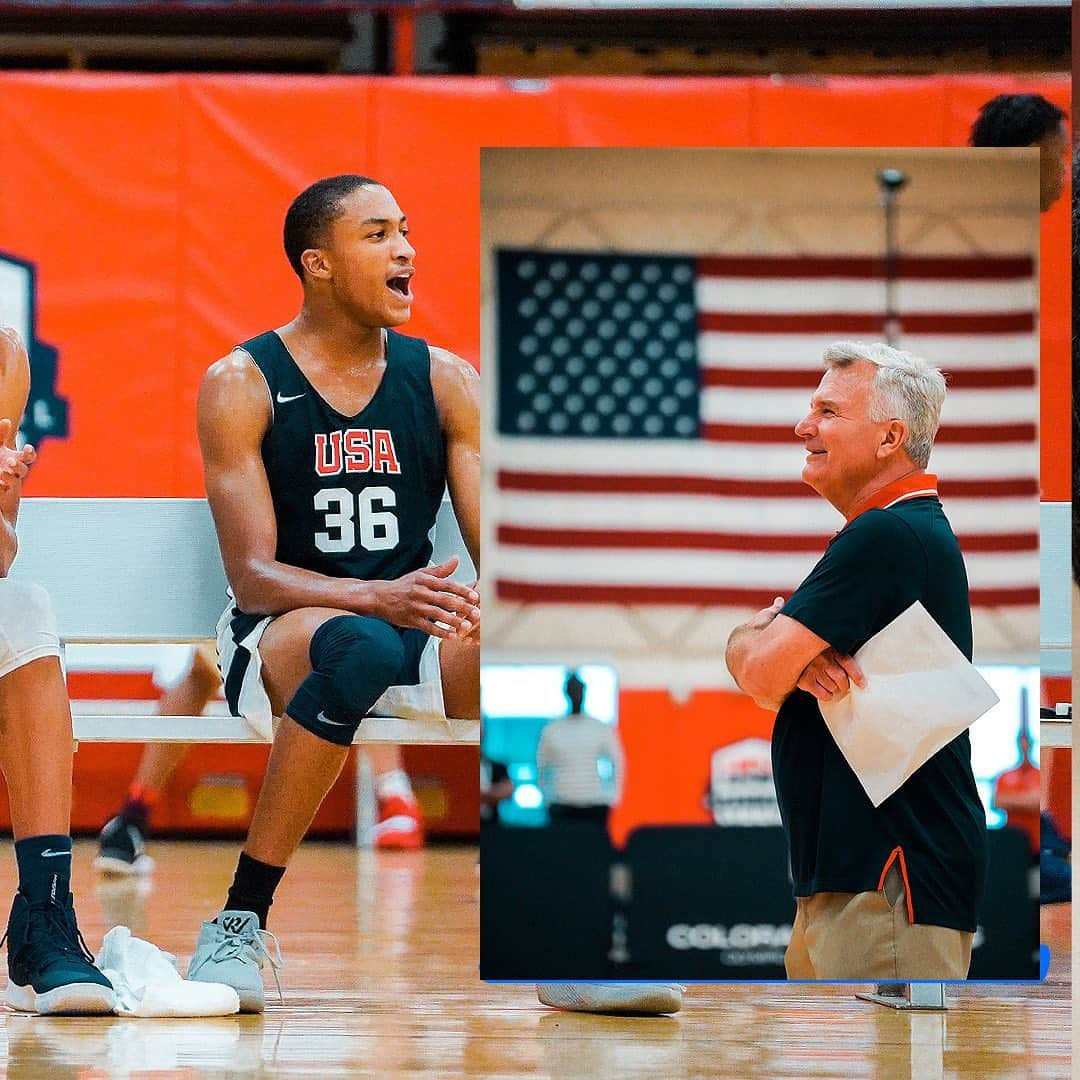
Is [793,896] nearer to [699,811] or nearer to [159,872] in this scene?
[699,811]

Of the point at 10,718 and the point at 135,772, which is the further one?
the point at 135,772

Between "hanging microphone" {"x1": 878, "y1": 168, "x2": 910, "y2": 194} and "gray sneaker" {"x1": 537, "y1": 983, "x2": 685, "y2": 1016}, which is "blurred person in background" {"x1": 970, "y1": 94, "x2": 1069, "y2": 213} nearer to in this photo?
"hanging microphone" {"x1": 878, "y1": 168, "x2": 910, "y2": 194}

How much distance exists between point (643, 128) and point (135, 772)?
7.53 feet

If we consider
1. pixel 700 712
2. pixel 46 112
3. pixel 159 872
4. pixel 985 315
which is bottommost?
pixel 159 872

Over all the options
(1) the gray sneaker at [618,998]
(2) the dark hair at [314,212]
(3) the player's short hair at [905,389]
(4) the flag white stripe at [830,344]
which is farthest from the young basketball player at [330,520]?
(3) the player's short hair at [905,389]

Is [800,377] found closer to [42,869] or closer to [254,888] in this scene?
[254,888]

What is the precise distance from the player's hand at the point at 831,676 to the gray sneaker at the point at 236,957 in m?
0.91

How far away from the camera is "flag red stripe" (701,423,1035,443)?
75.9 inches

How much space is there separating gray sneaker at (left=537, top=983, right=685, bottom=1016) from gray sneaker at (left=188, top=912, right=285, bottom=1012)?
0.42 m

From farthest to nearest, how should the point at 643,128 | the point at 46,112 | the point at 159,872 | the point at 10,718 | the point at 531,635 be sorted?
the point at 159,872 < the point at 643,128 < the point at 46,112 < the point at 10,718 < the point at 531,635

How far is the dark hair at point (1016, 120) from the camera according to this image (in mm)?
2338

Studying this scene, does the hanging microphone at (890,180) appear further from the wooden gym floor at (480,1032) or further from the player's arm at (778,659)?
the wooden gym floor at (480,1032)

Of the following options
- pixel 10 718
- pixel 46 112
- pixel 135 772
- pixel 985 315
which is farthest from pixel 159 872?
pixel 985 315

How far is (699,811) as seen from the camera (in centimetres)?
193
